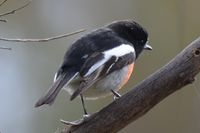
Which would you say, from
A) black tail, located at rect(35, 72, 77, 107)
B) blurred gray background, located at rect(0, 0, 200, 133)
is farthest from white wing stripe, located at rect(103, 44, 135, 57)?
blurred gray background, located at rect(0, 0, 200, 133)

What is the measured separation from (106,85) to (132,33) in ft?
1.14

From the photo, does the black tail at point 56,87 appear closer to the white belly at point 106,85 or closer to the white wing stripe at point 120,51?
the white belly at point 106,85

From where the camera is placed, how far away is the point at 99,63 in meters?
2.49

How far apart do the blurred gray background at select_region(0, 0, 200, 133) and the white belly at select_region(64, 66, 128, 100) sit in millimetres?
1782

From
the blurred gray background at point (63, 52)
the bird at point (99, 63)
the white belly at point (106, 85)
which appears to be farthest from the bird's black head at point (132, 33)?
the blurred gray background at point (63, 52)

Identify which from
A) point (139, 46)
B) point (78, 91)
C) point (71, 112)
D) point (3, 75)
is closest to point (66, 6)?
point (3, 75)

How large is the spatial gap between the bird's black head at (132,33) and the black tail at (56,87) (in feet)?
1.51

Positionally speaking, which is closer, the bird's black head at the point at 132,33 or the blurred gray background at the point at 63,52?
the bird's black head at the point at 132,33

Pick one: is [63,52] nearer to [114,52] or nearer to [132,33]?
[132,33]

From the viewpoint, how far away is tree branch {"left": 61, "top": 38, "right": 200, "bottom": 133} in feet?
7.38

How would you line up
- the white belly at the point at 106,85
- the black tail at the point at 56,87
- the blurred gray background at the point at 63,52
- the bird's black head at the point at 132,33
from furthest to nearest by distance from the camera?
the blurred gray background at the point at 63,52 → the bird's black head at the point at 132,33 → the white belly at the point at 106,85 → the black tail at the point at 56,87

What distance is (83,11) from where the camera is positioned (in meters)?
5.38

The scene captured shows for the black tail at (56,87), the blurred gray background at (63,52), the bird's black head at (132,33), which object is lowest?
the blurred gray background at (63,52)

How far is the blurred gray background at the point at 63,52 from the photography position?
4.54 metres
